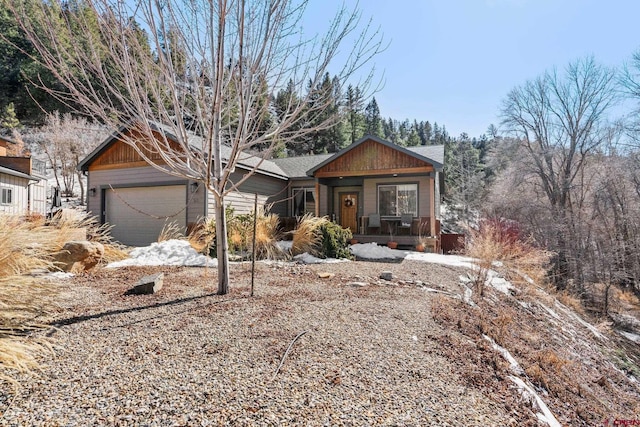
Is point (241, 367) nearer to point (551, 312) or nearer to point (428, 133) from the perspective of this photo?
point (551, 312)

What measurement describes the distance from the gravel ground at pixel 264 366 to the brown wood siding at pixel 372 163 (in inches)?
293

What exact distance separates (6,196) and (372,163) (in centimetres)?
1543

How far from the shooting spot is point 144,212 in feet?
36.3

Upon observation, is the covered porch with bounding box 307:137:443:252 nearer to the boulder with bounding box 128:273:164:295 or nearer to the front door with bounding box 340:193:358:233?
the front door with bounding box 340:193:358:233

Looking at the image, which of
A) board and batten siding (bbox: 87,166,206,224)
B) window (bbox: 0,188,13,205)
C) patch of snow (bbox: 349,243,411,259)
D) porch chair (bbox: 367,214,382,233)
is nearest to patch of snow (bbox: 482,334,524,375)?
patch of snow (bbox: 349,243,411,259)

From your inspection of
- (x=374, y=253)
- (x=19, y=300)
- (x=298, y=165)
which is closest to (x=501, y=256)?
(x=374, y=253)

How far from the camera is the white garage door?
35.8 feet

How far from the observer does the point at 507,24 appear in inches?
312

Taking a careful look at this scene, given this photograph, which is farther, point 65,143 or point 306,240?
point 65,143

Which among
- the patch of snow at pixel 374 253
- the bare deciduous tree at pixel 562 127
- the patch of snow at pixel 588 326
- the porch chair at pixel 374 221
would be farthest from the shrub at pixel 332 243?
the bare deciduous tree at pixel 562 127

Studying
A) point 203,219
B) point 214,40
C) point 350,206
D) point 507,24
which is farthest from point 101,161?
point 507,24

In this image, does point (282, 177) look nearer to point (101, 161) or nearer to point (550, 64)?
point (101, 161)

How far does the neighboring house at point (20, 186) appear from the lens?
12711 mm

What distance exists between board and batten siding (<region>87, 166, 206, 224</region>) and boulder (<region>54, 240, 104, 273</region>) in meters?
4.89
